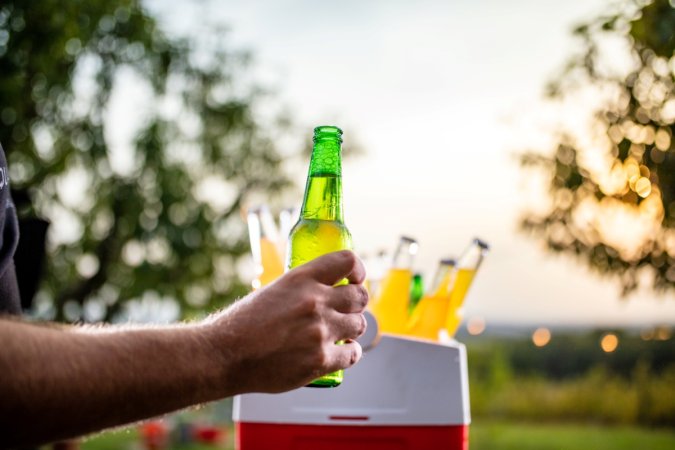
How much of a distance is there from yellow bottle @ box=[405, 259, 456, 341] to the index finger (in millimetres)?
627

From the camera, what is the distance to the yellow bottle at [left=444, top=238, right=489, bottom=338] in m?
1.37

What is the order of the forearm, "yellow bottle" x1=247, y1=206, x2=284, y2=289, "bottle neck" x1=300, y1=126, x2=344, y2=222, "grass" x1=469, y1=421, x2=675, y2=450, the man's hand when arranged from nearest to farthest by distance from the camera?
the forearm < the man's hand < "bottle neck" x1=300, y1=126, x2=344, y2=222 < "yellow bottle" x1=247, y1=206, x2=284, y2=289 < "grass" x1=469, y1=421, x2=675, y2=450

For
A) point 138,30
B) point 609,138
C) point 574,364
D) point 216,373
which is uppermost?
point 138,30

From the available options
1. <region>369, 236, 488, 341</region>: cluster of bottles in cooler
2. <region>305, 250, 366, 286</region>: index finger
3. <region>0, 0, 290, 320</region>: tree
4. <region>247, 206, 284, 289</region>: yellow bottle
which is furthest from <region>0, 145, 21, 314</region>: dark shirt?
<region>0, 0, 290, 320</region>: tree

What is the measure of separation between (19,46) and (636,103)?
3.39m

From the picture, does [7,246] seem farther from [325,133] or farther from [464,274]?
[464,274]

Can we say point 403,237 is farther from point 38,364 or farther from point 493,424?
point 493,424

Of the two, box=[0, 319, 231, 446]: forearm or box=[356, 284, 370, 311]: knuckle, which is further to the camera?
box=[356, 284, 370, 311]: knuckle

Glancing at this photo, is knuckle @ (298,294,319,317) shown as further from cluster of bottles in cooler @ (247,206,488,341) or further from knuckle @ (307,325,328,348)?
cluster of bottles in cooler @ (247,206,488,341)

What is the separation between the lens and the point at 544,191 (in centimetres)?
409

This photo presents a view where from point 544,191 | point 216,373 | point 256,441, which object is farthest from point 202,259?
point 216,373

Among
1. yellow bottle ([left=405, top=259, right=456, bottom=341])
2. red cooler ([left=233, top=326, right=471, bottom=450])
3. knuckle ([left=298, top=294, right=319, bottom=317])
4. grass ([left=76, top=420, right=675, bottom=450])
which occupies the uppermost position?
knuckle ([left=298, top=294, right=319, bottom=317])

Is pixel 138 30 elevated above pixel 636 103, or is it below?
above

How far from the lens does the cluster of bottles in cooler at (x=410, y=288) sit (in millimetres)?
1356
